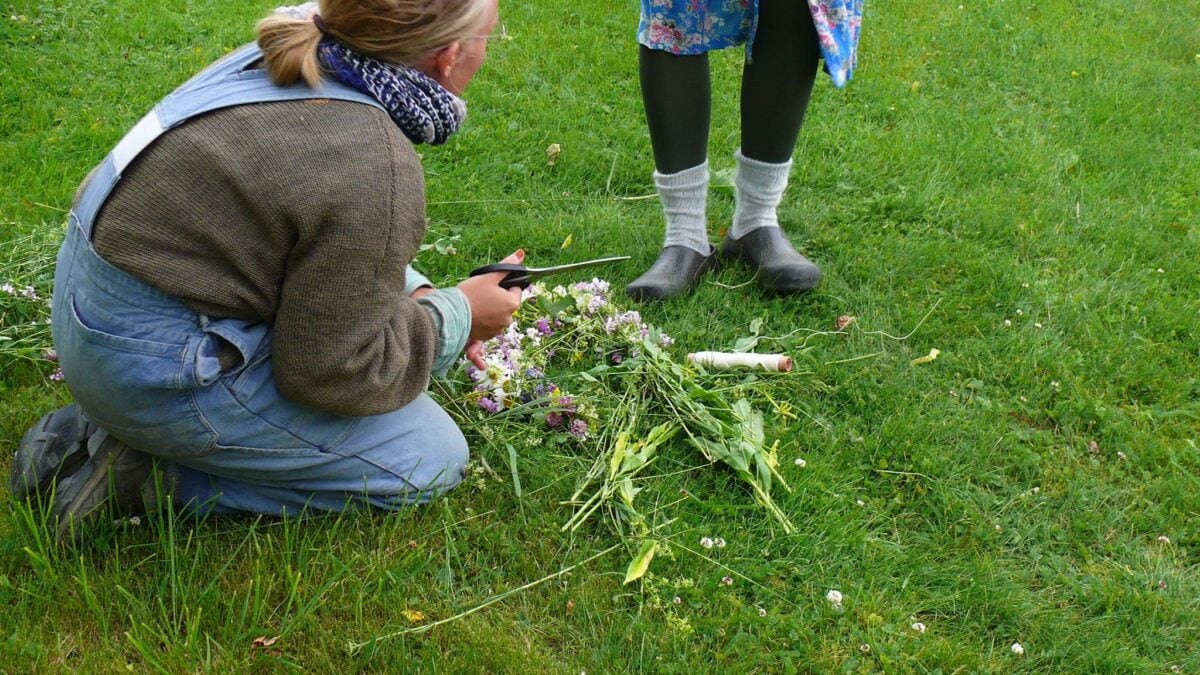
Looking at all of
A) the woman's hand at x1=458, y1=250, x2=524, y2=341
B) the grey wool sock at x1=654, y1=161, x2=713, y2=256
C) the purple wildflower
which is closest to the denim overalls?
the woman's hand at x1=458, y1=250, x2=524, y2=341

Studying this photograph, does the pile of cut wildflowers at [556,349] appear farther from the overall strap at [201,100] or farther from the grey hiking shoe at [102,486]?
the overall strap at [201,100]

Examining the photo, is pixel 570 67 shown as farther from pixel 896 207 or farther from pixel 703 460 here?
pixel 703 460

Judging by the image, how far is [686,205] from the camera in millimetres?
3131

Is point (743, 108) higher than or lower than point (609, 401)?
higher

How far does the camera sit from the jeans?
1762mm

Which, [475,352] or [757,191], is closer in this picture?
[475,352]

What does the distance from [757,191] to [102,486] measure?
2025 millimetres

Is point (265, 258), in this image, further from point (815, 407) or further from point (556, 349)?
point (815, 407)

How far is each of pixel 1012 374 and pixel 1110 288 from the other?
0.66 meters

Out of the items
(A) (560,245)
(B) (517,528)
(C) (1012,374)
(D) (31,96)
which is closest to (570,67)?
(A) (560,245)

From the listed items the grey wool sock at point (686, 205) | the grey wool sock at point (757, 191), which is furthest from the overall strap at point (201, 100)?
the grey wool sock at point (757, 191)

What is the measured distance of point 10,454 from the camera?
2271 mm

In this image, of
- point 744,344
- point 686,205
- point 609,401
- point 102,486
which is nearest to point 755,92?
point 686,205

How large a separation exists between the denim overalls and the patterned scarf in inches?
1.2
